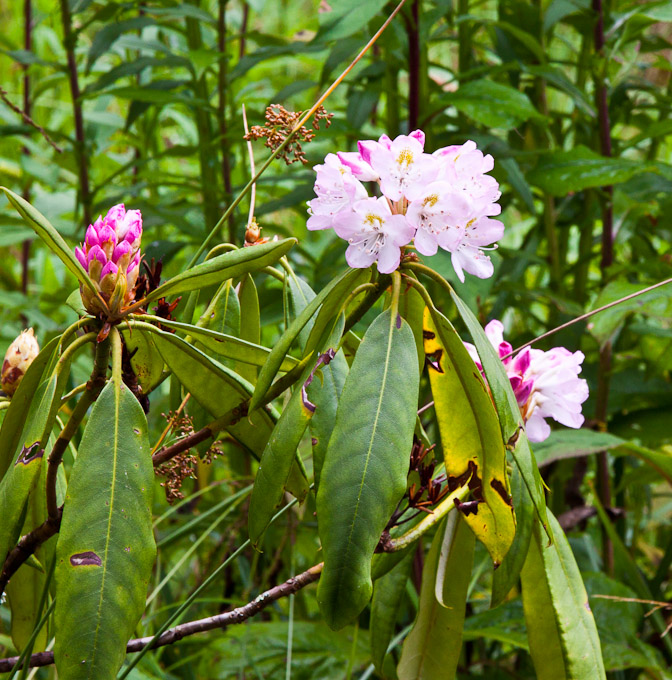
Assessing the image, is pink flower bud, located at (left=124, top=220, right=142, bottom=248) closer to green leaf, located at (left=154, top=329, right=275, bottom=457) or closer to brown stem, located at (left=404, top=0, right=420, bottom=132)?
green leaf, located at (left=154, top=329, right=275, bottom=457)

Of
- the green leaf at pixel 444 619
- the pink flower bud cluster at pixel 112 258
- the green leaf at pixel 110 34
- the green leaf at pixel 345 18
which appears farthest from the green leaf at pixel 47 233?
the green leaf at pixel 110 34

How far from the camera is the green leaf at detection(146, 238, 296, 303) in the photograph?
446mm

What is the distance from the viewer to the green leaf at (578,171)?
1.08m

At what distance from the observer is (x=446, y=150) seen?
1.63 feet

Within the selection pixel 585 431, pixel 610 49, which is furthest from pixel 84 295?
pixel 610 49

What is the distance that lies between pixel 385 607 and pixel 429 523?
14cm

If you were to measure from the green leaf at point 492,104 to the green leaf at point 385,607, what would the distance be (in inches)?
25.9

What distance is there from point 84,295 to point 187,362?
0.27 ft

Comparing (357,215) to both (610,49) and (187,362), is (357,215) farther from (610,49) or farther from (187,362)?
(610,49)

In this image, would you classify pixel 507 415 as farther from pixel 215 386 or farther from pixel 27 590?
pixel 27 590

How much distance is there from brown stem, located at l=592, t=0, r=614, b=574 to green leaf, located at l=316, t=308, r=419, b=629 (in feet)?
2.78

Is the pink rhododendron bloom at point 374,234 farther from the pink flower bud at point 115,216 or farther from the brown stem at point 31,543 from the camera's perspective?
the brown stem at point 31,543

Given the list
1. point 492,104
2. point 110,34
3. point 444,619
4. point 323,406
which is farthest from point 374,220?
point 110,34

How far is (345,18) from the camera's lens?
931 millimetres
